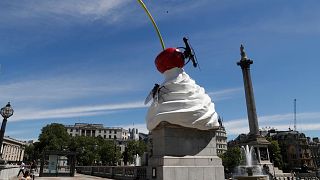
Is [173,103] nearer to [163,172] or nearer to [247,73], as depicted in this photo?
[163,172]

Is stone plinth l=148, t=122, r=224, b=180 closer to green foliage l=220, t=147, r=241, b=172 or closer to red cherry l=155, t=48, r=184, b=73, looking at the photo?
red cherry l=155, t=48, r=184, b=73

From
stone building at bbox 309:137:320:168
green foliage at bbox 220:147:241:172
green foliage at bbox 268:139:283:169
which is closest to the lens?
green foliage at bbox 268:139:283:169

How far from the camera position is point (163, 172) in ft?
47.2

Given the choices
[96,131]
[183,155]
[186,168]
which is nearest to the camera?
[186,168]

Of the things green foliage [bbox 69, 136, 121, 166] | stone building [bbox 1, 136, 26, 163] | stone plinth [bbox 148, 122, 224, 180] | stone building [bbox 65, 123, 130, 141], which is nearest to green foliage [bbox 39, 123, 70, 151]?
green foliage [bbox 69, 136, 121, 166]

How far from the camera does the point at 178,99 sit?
16281 mm

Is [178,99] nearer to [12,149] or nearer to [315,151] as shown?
[12,149]

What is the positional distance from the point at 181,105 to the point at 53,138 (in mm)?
62785

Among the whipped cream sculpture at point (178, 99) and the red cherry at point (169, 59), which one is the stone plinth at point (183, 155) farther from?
the red cherry at point (169, 59)

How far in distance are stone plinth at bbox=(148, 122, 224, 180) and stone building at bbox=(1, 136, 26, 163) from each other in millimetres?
93878

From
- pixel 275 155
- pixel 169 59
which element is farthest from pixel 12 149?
pixel 169 59

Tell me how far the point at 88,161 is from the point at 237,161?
39.5 m

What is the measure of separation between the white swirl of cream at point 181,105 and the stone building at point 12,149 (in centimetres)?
9353

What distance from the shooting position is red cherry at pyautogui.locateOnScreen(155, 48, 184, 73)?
17.8 m
